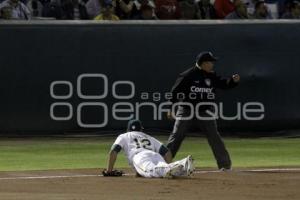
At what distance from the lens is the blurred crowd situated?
2264 cm

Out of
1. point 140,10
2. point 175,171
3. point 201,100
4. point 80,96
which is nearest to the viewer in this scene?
point 175,171

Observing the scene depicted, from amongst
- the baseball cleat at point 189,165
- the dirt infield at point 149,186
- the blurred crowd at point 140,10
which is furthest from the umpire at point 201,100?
the blurred crowd at point 140,10

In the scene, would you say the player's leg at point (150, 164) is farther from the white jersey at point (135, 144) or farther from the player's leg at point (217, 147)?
the player's leg at point (217, 147)

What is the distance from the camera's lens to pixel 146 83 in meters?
21.8

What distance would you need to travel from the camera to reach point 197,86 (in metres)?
15.0

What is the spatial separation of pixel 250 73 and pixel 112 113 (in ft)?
10.8

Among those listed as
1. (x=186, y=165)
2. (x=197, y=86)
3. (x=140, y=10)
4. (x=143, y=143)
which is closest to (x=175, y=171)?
(x=186, y=165)

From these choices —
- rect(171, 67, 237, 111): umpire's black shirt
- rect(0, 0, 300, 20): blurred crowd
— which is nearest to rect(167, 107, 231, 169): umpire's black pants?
rect(171, 67, 237, 111): umpire's black shirt

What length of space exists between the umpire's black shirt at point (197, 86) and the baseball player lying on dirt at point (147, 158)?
3.74ft

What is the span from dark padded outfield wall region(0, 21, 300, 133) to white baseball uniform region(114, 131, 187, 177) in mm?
7393

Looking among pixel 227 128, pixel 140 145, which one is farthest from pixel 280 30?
Answer: pixel 140 145

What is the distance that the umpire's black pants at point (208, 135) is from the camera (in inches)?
592

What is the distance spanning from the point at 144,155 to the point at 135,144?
1.00 feet

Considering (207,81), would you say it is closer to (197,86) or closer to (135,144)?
(197,86)
